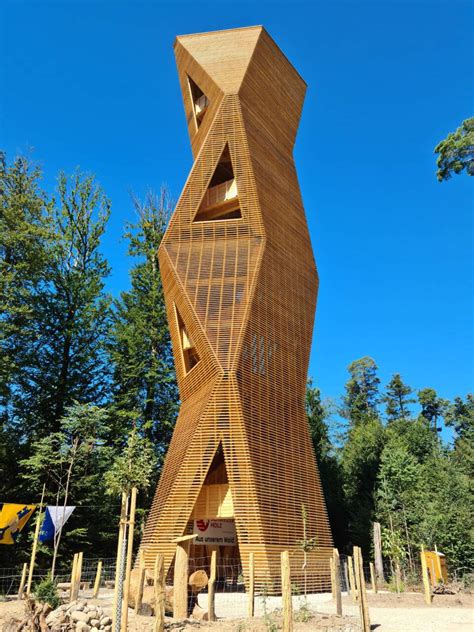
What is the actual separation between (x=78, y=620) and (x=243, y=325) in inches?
381

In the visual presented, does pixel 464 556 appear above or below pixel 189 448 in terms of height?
below

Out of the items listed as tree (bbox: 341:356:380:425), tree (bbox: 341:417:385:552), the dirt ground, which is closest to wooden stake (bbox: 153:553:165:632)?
the dirt ground

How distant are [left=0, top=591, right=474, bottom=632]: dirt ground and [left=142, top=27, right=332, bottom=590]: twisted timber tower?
8.51ft

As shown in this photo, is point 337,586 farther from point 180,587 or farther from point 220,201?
point 220,201

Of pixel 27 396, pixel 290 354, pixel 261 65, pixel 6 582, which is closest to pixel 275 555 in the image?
pixel 290 354

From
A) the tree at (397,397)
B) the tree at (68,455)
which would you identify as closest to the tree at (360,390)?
the tree at (397,397)

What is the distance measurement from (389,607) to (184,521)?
18.9ft

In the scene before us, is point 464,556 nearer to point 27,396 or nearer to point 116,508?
point 116,508

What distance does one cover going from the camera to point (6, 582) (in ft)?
59.8

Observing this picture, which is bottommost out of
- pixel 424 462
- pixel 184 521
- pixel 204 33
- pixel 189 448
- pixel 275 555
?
pixel 275 555

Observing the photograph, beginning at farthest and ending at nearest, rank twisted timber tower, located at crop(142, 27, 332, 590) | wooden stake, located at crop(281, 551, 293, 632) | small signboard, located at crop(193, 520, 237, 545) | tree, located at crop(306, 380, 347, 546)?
tree, located at crop(306, 380, 347, 546)
small signboard, located at crop(193, 520, 237, 545)
twisted timber tower, located at crop(142, 27, 332, 590)
wooden stake, located at crop(281, 551, 293, 632)

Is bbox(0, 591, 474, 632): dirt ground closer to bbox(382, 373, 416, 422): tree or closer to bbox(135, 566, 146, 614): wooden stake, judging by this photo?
bbox(135, 566, 146, 614): wooden stake

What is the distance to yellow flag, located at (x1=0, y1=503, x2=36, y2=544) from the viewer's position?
15.2 metres

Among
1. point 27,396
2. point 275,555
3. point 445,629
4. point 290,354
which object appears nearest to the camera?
point 445,629
